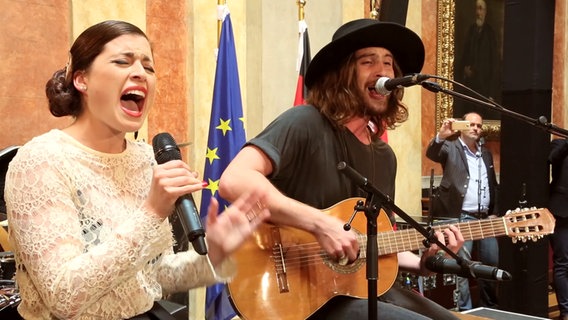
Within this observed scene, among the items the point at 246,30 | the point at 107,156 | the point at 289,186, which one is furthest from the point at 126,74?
the point at 246,30

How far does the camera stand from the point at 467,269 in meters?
2.43

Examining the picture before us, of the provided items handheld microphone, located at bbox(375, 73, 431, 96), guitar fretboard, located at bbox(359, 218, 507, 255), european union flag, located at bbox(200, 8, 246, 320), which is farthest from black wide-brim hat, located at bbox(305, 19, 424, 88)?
european union flag, located at bbox(200, 8, 246, 320)

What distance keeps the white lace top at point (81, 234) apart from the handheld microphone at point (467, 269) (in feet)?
2.96

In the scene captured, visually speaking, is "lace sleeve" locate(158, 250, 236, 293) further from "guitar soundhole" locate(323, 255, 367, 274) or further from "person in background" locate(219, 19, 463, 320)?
"guitar soundhole" locate(323, 255, 367, 274)

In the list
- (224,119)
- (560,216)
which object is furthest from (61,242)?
(560,216)

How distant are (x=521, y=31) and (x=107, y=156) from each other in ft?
14.4

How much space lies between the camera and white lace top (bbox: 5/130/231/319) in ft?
5.55

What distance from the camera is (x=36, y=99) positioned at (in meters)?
4.46

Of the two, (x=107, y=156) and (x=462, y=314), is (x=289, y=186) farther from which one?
(x=462, y=314)

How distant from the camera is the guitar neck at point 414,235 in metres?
2.91

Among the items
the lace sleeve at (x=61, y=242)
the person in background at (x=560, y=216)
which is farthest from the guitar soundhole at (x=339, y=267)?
the person in background at (x=560, y=216)

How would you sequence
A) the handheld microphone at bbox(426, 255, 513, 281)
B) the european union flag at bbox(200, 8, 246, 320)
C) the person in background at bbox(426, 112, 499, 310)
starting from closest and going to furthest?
the handheld microphone at bbox(426, 255, 513, 281) → the european union flag at bbox(200, 8, 246, 320) → the person in background at bbox(426, 112, 499, 310)

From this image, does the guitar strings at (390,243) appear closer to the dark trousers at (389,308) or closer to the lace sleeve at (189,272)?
the dark trousers at (389,308)

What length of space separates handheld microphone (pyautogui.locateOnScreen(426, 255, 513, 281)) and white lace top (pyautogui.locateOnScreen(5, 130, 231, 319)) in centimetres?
90
